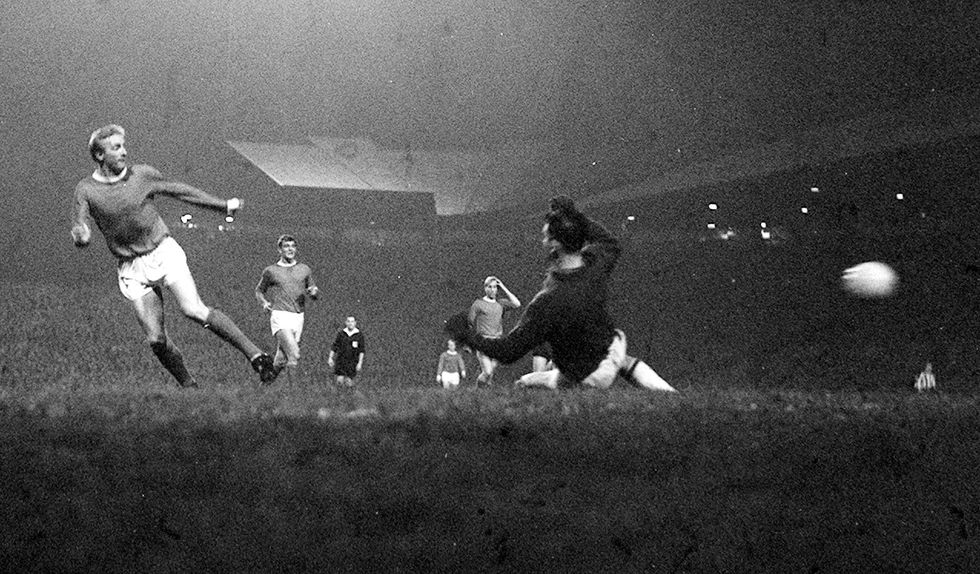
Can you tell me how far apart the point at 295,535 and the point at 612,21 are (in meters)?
18.4

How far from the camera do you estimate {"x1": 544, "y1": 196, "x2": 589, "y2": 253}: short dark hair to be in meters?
8.95

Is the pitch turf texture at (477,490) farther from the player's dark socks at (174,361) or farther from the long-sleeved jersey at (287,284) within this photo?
the long-sleeved jersey at (287,284)

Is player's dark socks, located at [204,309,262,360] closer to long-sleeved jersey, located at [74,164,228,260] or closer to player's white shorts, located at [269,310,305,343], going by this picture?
long-sleeved jersey, located at [74,164,228,260]

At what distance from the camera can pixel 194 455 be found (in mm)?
5223

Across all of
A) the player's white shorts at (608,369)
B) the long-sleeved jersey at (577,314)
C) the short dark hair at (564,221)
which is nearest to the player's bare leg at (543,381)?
the player's white shorts at (608,369)

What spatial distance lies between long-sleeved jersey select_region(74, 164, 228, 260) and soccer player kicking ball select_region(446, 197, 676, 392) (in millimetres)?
3145

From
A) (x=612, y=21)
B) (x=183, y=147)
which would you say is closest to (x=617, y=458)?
(x=612, y=21)

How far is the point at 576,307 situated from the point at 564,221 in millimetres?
600

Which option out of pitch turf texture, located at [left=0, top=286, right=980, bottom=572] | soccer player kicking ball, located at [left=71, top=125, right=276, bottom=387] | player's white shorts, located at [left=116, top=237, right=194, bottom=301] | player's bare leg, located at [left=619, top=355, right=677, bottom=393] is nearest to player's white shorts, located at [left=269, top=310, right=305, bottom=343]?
soccer player kicking ball, located at [left=71, top=125, right=276, bottom=387]

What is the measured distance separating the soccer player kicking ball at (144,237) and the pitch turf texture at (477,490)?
3.58m

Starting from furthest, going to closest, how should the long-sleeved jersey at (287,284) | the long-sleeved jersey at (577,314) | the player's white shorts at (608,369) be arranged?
the long-sleeved jersey at (287,284) → the player's white shorts at (608,369) → the long-sleeved jersey at (577,314)

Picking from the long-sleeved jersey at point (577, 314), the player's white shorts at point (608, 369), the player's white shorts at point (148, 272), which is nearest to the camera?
the long-sleeved jersey at point (577, 314)

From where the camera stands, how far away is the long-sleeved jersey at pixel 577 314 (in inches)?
347

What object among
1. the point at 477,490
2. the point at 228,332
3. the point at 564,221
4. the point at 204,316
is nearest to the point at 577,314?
the point at 564,221
